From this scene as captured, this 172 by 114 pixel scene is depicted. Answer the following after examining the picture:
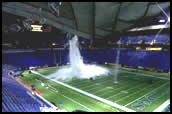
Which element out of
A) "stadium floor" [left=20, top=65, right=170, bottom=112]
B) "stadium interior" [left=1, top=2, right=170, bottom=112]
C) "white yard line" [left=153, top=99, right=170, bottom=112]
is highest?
"stadium interior" [left=1, top=2, right=170, bottom=112]

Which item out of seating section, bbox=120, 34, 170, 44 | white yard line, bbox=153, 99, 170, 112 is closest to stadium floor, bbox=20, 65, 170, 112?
white yard line, bbox=153, 99, 170, 112

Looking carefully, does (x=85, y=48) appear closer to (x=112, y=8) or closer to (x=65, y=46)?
(x=65, y=46)

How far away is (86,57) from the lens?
57.0 meters

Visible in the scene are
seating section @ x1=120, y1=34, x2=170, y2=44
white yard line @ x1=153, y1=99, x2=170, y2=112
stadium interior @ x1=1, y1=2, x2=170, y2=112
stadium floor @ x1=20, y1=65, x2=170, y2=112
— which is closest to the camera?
white yard line @ x1=153, y1=99, x2=170, y2=112

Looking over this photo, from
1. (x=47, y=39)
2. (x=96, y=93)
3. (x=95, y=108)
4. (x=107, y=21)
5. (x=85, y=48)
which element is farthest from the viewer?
(x=85, y=48)

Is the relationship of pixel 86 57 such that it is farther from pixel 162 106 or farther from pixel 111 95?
pixel 162 106

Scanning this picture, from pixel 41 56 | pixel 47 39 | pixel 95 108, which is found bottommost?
pixel 95 108

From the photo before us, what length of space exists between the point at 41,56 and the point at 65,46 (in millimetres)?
12449

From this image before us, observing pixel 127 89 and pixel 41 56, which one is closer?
pixel 127 89

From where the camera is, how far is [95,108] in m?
16.3

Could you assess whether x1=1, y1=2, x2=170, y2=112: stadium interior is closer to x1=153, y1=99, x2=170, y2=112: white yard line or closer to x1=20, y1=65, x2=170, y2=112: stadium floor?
x1=20, y1=65, x2=170, y2=112: stadium floor

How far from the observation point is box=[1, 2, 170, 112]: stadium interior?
58.9ft

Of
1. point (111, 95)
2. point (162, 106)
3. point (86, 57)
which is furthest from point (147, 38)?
point (162, 106)

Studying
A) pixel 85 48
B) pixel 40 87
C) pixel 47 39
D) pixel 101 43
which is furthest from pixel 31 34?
pixel 40 87
